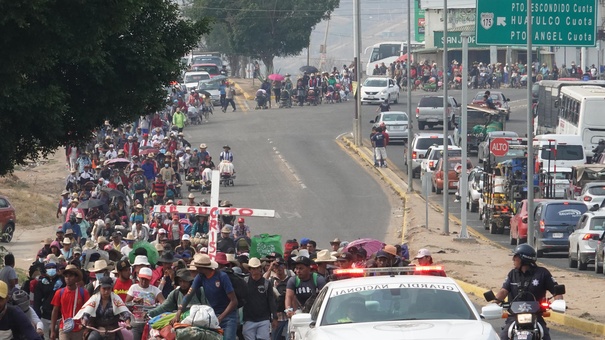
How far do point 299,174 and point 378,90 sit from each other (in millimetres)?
23097

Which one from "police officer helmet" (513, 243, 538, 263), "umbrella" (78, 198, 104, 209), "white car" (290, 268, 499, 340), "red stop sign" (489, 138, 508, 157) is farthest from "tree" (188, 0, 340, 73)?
"white car" (290, 268, 499, 340)

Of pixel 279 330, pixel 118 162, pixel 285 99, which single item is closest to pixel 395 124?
pixel 285 99

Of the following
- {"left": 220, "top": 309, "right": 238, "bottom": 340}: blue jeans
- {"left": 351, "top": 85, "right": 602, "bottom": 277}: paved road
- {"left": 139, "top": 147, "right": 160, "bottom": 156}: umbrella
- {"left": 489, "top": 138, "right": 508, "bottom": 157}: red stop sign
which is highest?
{"left": 220, "top": 309, "right": 238, "bottom": 340}: blue jeans

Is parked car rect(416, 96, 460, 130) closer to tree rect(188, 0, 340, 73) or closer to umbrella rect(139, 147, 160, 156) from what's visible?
umbrella rect(139, 147, 160, 156)

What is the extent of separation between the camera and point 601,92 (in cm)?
5366

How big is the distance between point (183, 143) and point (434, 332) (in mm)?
42408

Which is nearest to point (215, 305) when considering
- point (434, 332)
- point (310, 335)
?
point (310, 335)

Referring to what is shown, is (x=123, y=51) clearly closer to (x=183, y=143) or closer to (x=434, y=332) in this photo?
(x=434, y=332)

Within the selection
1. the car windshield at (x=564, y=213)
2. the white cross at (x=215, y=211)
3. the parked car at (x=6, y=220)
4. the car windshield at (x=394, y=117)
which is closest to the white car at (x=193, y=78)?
the car windshield at (x=394, y=117)

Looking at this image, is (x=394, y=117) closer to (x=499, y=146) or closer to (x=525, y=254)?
(x=499, y=146)

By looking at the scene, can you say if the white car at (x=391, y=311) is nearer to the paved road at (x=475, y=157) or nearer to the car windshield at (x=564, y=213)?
the paved road at (x=475, y=157)

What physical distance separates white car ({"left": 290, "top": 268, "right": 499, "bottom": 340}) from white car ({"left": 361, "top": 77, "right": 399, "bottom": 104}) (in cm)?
6257

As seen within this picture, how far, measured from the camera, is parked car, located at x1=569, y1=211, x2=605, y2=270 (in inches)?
1262

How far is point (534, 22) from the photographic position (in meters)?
43.5
